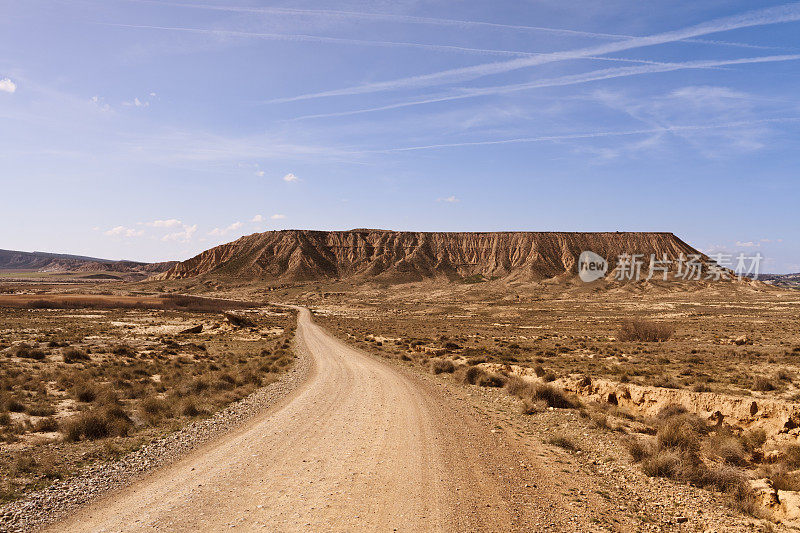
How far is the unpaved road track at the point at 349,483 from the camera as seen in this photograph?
738 centimetres

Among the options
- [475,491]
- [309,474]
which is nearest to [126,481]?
[309,474]

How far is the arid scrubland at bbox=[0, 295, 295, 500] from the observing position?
10.4 metres

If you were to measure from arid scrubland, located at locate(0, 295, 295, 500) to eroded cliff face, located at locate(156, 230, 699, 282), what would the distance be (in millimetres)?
95026

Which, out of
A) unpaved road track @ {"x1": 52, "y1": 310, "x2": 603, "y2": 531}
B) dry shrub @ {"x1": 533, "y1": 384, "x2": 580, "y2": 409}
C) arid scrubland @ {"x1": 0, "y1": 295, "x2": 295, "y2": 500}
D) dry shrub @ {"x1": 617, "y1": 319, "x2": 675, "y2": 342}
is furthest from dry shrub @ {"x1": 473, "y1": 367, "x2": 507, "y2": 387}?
dry shrub @ {"x1": 617, "y1": 319, "x2": 675, "y2": 342}

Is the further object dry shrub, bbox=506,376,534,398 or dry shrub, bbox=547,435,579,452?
dry shrub, bbox=506,376,534,398

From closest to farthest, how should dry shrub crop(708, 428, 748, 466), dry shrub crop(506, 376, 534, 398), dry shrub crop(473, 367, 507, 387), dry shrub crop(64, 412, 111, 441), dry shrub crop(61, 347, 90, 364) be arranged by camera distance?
dry shrub crop(708, 428, 748, 466)
dry shrub crop(64, 412, 111, 441)
dry shrub crop(506, 376, 534, 398)
dry shrub crop(473, 367, 507, 387)
dry shrub crop(61, 347, 90, 364)

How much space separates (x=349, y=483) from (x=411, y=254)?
136 meters

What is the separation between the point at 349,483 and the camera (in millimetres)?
8922

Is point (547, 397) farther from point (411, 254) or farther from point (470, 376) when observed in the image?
point (411, 254)

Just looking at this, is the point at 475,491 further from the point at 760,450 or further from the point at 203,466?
the point at 760,450

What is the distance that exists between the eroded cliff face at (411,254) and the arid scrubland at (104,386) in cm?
9503

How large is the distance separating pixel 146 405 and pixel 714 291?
399 ft

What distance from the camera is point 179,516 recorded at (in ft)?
24.5

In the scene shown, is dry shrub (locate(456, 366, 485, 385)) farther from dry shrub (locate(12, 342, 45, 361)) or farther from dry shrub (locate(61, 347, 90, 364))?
dry shrub (locate(12, 342, 45, 361))
